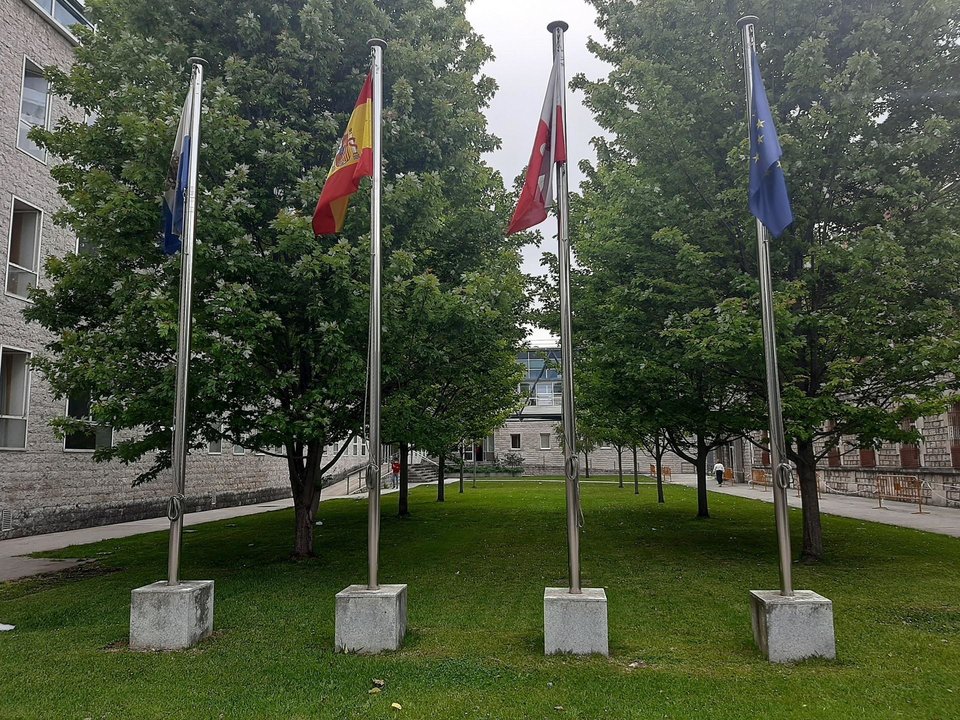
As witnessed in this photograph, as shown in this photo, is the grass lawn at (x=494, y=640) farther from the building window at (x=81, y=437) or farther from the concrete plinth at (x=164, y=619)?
the building window at (x=81, y=437)

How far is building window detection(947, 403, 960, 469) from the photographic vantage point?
854 inches

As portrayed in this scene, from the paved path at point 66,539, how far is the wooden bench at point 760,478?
2439cm

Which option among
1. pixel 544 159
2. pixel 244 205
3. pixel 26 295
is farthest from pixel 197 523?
pixel 544 159

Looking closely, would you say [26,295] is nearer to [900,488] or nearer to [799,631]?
[799,631]

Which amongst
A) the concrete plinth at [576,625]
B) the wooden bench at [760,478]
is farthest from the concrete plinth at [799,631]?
the wooden bench at [760,478]

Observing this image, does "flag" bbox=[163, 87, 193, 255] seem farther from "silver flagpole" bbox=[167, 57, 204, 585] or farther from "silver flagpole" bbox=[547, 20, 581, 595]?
"silver flagpole" bbox=[547, 20, 581, 595]

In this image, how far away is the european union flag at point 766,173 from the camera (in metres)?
6.95

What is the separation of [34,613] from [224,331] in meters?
3.97

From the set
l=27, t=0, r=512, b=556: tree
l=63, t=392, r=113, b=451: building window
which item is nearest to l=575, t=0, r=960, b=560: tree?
l=27, t=0, r=512, b=556: tree

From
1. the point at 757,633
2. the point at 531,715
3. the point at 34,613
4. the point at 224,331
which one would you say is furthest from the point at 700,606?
the point at 34,613

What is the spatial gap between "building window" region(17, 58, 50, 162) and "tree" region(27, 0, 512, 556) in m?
7.18

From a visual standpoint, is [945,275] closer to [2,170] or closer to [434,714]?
[434,714]

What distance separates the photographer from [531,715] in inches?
198

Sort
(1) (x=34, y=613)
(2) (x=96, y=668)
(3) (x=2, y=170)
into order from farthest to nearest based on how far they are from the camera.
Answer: (3) (x=2, y=170) < (1) (x=34, y=613) < (2) (x=96, y=668)
